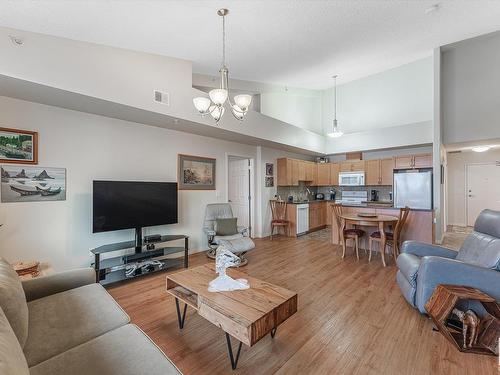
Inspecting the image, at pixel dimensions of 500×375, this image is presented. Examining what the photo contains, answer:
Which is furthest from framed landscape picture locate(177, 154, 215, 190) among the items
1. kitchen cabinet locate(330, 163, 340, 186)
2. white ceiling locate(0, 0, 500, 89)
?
kitchen cabinet locate(330, 163, 340, 186)

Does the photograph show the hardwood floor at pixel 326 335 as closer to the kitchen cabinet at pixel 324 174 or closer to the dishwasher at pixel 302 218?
the dishwasher at pixel 302 218

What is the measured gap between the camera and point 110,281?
3086mm

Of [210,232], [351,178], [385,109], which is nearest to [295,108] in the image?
[385,109]

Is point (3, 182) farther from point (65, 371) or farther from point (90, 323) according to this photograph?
point (65, 371)

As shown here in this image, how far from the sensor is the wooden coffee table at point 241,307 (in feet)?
4.77

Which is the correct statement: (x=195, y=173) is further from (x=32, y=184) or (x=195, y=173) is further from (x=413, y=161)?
(x=413, y=161)

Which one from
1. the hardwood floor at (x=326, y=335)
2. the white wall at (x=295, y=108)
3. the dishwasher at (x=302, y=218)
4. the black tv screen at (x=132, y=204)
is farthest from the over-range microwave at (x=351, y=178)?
the black tv screen at (x=132, y=204)

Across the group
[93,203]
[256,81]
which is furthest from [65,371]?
[256,81]

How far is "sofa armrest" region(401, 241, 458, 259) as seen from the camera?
8.72ft

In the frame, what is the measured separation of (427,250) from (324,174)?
4.60 meters

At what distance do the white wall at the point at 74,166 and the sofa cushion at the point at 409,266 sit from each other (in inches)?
139

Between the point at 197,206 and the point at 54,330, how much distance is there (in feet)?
10.4

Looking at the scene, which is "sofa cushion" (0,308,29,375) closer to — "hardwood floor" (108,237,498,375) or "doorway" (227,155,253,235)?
"hardwood floor" (108,237,498,375)

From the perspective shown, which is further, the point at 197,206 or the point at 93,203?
the point at 197,206
